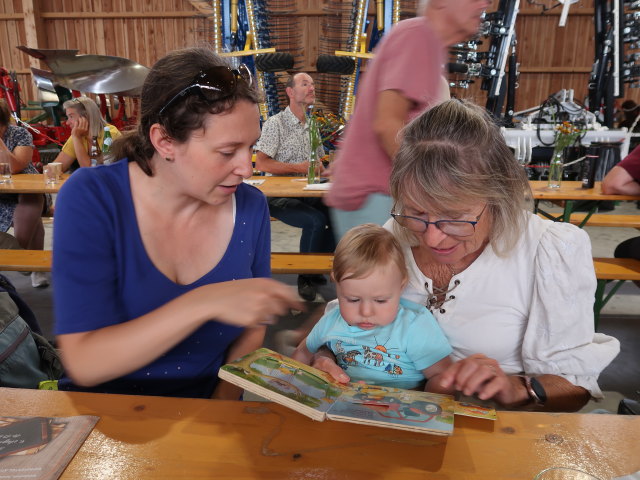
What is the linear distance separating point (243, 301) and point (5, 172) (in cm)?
371

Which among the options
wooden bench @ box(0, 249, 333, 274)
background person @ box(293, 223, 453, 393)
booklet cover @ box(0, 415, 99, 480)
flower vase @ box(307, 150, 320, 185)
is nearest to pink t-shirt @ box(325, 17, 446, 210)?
background person @ box(293, 223, 453, 393)

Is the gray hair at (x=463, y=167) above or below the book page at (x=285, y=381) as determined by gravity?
above

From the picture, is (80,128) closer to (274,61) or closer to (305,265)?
(274,61)

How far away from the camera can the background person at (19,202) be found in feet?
12.7

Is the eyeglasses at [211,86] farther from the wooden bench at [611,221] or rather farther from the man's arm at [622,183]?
the wooden bench at [611,221]

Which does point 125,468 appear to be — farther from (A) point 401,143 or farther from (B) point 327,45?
(B) point 327,45

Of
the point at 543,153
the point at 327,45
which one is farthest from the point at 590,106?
the point at 327,45

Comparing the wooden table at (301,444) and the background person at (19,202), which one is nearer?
the wooden table at (301,444)

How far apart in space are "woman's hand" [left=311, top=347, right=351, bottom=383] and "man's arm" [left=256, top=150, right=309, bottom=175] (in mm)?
2789

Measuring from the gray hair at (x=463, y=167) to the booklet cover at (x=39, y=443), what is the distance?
80 cm

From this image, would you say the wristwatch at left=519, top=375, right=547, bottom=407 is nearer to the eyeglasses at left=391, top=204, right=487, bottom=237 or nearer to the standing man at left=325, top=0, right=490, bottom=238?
the eyeglasses at left=391, top=204, right=487, bottom=237

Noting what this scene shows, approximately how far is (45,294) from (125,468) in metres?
3.54

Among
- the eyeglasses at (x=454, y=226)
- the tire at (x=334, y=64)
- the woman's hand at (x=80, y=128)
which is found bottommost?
the eyeglasses at (x=454, y=226)

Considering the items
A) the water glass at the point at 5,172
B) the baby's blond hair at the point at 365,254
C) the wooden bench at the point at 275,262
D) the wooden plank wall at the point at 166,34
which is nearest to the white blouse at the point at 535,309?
the baby's blond hair at the point at 365,254
